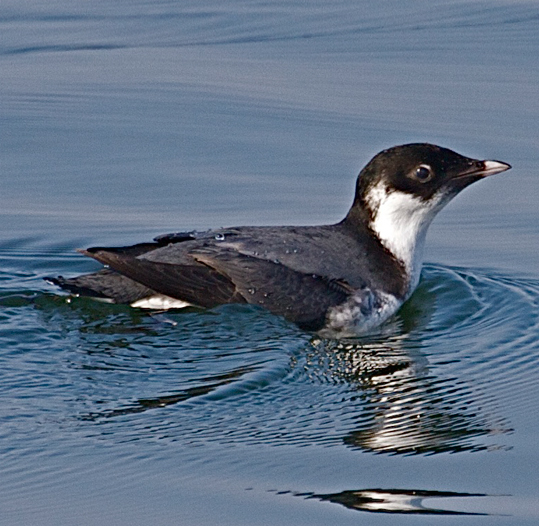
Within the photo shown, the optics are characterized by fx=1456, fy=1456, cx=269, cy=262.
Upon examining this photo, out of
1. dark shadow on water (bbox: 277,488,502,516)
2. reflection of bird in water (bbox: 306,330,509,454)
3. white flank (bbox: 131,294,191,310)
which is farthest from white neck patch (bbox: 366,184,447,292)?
dark shadow on water (bbox: 277,488,502,516)

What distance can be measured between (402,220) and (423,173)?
1.18ft

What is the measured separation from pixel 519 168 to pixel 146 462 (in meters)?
5.74

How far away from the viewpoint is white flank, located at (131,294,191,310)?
349 inches

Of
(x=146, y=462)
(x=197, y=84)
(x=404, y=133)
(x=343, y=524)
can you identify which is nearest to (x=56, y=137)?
(x=197, y=84)

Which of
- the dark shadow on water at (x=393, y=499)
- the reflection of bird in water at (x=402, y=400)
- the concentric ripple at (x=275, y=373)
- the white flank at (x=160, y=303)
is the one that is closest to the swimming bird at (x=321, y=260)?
the white flank at (x=160, y=303)

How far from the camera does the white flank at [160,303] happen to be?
29.1ft

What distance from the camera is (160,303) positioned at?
351 inches

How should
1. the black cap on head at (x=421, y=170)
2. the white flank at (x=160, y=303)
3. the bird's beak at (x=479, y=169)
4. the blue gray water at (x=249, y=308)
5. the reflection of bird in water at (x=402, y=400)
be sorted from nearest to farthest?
the blue gray water at (x=249, y=308)
the reflection of bird in water at (x=402, y=400)
the white flank at (x=160, y=303)
the black cap on head at (x=421, y=170)
the bird's beak at (x=479, y=169)

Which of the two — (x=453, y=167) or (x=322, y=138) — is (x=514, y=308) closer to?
(x=453, y=167)

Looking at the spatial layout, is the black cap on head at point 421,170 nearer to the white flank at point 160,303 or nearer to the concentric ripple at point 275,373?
the concentric ripple at point 275,373

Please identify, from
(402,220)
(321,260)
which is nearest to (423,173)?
(402,220)

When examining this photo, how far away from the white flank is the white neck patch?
4.55ft

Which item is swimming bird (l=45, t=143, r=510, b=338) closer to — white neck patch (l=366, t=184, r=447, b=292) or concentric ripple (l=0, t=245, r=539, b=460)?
white neck patch (l=366, t=184, r=447, b=292)

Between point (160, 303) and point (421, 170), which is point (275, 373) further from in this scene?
point (421, 170)
